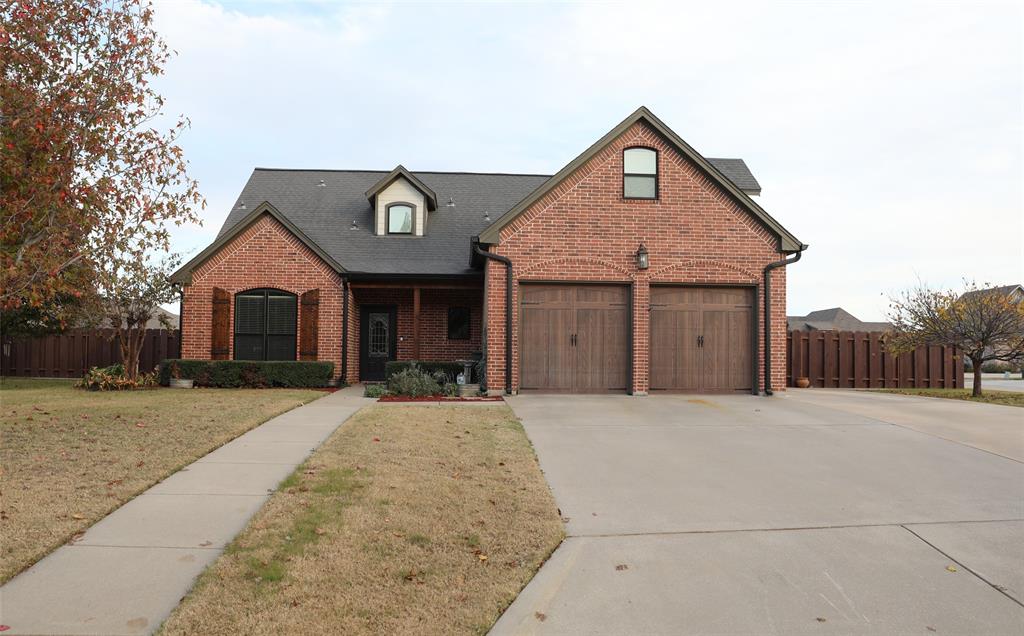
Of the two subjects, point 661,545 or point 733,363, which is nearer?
point 661,545

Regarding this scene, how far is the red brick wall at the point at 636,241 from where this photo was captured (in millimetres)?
13945

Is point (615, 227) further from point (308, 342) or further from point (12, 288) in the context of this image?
point (12, 288)

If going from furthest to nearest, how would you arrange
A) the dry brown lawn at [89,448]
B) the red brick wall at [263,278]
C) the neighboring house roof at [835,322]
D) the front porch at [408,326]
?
the neighboring house roof at [835,322] → the front porch at [408,326] → the red brick wall at [263,278] → the dry brown lawn at [89,448]

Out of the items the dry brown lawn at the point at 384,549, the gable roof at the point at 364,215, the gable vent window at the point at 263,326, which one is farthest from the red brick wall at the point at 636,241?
the dry brown lawn at the point at 384,549

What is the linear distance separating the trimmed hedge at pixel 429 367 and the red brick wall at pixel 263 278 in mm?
2075

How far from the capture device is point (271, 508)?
17.2 ft

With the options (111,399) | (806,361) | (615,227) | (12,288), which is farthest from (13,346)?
(806,361)

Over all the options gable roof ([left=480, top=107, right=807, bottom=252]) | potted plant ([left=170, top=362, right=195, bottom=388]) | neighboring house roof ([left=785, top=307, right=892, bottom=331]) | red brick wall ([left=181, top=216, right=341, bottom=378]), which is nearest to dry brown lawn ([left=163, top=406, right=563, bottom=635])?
gable roof ([left=480, top=107, right=807, bottom=252])

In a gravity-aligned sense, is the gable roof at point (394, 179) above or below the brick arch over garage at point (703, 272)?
above

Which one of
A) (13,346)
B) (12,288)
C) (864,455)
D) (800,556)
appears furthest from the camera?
(13,346)

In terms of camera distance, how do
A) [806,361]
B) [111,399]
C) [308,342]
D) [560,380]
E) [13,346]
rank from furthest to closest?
1. [13,346]
2. [806,361]
3. [308,342]
4. [560,380]
5. [111,399]

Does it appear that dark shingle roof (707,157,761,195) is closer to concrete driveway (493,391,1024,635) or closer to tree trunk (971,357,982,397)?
tree trunk (971,357,982,397)

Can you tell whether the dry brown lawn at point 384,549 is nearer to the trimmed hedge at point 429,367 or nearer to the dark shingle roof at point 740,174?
the trimmed hedge at point 429,367

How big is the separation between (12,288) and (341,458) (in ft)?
12.8
